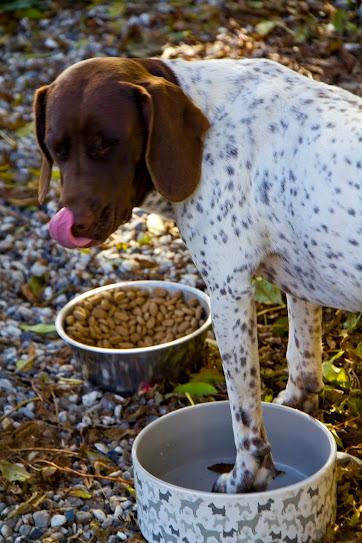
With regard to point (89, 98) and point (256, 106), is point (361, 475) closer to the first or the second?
point (256, 106)

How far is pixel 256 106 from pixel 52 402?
1.47 m

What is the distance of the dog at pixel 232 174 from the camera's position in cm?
277

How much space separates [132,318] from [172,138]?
1323 mm

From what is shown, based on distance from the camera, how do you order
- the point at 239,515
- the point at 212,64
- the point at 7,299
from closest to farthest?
the point at 239,515, the point at 212,64, the point at 7,299

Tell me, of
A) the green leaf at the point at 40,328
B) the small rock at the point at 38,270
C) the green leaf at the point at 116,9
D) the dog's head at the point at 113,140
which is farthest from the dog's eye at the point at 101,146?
the green leaf at the point at 116,9

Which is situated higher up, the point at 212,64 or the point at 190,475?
the point at 212,64

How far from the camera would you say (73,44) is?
6.09 m

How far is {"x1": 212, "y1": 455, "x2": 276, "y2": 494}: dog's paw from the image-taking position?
304 cm

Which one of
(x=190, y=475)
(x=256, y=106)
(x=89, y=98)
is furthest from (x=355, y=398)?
(x=89, y=98)

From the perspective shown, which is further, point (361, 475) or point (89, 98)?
point (361, 475)

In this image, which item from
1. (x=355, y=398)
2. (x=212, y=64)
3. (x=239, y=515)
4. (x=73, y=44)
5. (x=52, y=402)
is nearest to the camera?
(x=239, y=515)

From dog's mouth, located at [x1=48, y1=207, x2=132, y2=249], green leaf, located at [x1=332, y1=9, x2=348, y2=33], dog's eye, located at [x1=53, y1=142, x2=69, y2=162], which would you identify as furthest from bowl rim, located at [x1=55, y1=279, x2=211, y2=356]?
green leaf, located at [x1=332, y1=9, x2=348, y2=33]

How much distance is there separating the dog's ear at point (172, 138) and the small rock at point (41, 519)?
3.51ft

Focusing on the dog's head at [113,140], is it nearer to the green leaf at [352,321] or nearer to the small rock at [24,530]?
the small rock at [24,530]
